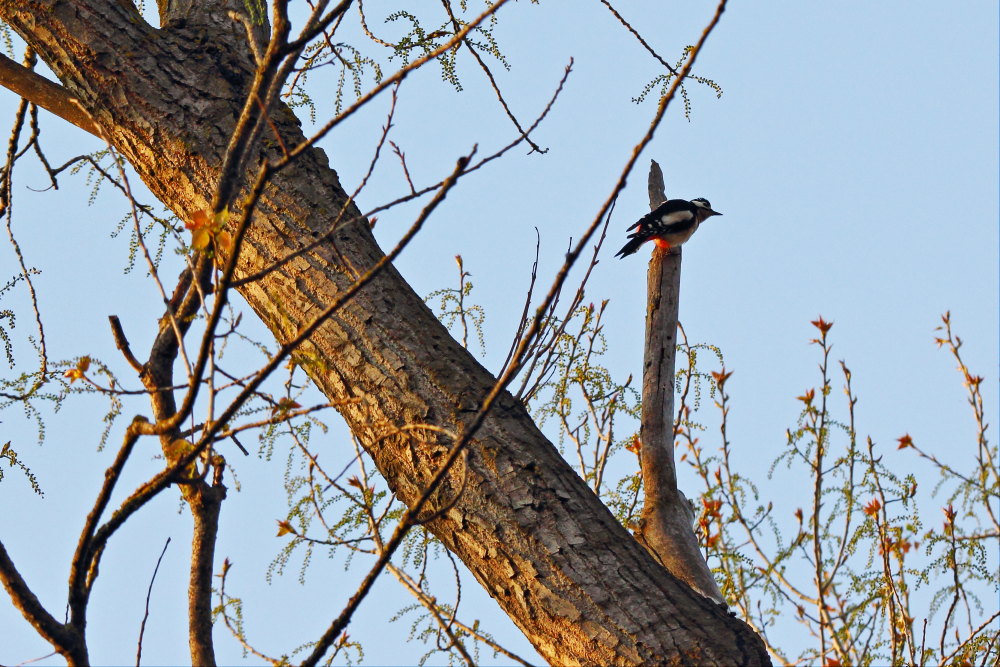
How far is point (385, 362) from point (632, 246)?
3.15 meters

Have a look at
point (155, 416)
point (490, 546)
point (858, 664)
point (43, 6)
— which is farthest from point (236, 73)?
point (858, 664)

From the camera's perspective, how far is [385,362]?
101 inches

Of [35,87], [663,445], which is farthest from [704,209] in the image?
[35,87]

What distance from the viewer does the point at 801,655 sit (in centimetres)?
446

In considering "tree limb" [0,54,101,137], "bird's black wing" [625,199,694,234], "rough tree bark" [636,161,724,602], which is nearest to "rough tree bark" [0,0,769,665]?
"tree limb" [0,54,101,137]

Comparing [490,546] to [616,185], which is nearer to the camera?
[616,185]

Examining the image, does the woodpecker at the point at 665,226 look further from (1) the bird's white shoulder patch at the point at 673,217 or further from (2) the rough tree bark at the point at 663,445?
(2) the rough tree bark at the point at 663,445

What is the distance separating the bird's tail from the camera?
5.28 metres

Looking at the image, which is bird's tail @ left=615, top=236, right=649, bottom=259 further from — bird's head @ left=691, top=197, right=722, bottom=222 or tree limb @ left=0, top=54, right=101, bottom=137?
tree limb @ left=0, top=54, right=101, bottom=137

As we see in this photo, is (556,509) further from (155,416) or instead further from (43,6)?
(43,6)

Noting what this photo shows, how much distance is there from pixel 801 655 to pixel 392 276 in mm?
2908

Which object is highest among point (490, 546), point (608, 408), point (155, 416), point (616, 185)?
point (608, 408)

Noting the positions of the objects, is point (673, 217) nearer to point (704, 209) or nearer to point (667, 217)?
point (667, 217)

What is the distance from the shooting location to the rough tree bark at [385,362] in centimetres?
228
